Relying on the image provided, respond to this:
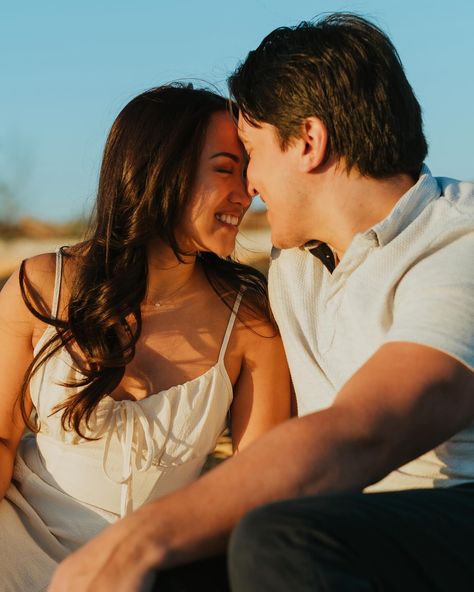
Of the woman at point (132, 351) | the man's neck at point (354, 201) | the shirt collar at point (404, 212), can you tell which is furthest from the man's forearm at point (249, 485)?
the woman at point (132, 351)

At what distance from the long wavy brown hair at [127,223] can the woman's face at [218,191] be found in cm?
3

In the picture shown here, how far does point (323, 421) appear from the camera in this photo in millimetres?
2041

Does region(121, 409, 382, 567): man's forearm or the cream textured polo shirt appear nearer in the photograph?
region(121, 409, 382, 567): man's forearm

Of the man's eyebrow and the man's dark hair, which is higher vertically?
the man's dark hair

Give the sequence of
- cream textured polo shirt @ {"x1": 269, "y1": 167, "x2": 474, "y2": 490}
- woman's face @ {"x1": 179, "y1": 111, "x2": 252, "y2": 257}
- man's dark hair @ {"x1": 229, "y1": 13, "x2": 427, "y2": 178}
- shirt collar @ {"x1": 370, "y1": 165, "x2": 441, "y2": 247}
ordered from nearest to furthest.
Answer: cream textured polo shirt @ {"x1": 269, "y1": 167, "x2": 474, "y2": 490} → shirt collar @ {"x1": 370, "y1": 165, "x2": 441, "y2": 247} → man's dark hair @ {"x1": 229, "y1": 13, "x2": 427, "y2": 178} → woman's face @ {"x1": 179, "y1": 111, "x2": 252, "y2": 257}

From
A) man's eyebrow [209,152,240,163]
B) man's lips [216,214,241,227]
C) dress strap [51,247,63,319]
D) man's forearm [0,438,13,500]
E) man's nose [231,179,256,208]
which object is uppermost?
man's eyebrow [209,152,240,163]

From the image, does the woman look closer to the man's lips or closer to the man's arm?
the man's lips

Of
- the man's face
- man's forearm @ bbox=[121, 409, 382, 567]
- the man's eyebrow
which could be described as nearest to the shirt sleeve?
man's forearm @ bbox=[121, 409, 382, 567]

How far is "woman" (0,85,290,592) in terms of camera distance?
3402mm

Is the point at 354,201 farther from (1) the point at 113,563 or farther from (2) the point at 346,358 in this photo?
(1) the point at 113,563

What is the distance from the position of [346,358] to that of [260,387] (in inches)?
28.9

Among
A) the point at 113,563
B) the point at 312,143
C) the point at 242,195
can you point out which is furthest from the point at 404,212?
the point at 113,563

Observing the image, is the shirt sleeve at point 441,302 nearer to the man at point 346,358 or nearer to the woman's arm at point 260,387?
the man at point 346,358

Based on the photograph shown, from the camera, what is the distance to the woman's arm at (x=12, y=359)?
344 cm
